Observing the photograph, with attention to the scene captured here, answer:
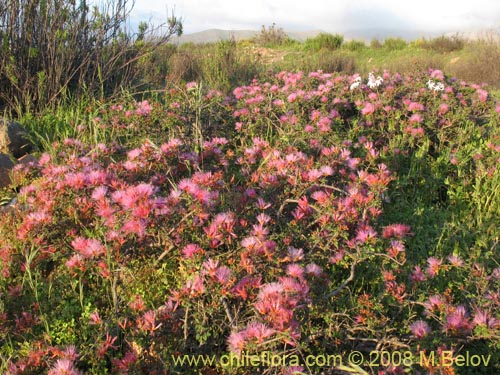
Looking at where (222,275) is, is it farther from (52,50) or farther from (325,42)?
(325,42)

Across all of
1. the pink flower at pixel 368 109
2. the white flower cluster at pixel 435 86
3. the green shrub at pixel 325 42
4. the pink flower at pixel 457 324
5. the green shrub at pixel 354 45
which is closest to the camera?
the pink flower at pixel 457 324

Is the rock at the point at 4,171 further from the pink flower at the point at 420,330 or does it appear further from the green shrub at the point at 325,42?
the green shrub at the point at 325,42

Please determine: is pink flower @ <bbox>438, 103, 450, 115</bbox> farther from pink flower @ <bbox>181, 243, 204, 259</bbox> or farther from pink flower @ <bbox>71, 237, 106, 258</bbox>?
pink flower @ <bbox>71, 237, 106, 258</bbox>

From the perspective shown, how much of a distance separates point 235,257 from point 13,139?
277 centimetres

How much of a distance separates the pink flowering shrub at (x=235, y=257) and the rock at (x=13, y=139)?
0.65m

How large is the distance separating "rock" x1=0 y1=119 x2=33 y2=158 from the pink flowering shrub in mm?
645

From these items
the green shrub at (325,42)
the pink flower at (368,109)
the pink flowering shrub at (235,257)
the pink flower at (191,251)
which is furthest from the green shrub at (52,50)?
the green shrub at (325,42)

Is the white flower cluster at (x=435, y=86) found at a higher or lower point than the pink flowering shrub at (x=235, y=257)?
higher

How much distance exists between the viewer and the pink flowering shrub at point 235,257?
1472 millimetres

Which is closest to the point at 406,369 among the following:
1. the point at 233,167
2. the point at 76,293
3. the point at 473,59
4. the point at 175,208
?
the point at 175,208

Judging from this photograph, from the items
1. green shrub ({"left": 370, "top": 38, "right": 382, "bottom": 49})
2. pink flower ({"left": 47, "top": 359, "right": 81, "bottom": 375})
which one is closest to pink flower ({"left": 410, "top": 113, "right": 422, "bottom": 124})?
pink flower ({"left": 47, "top": 359, "right": 81, "bottom": 375})

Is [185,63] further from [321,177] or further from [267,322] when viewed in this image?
[267,322]

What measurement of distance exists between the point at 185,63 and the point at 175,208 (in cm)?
707

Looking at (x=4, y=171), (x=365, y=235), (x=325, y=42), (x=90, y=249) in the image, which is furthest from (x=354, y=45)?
(x=90, y=249)
